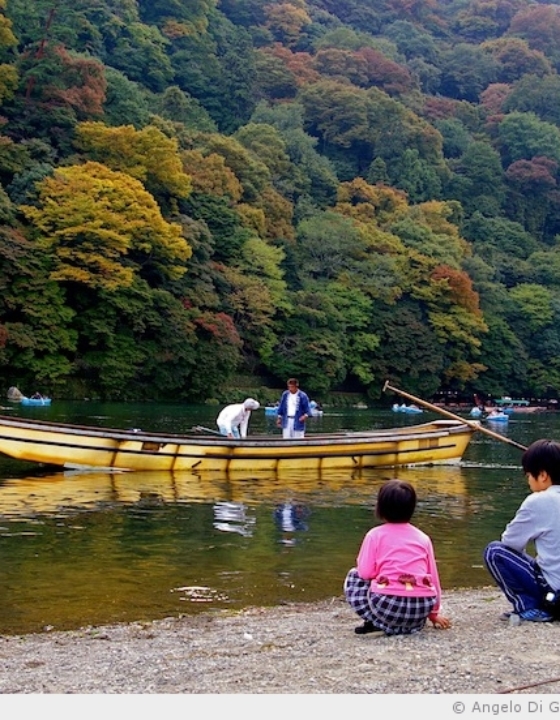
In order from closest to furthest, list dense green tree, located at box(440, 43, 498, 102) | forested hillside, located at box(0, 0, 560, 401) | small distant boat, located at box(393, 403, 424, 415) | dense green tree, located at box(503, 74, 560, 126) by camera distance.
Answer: forested hillside, located at box(0, 0, 560, 401) → small distant boat, located at box(393, 403, 424, 415) → dense green tree, located at box(503, 74, 560, 126) → dense green tree, located at box(440, 43, 498, 102)

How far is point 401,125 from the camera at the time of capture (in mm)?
101000

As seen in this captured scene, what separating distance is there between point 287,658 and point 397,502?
54.5 inches

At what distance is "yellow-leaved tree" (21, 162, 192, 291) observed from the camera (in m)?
49.1

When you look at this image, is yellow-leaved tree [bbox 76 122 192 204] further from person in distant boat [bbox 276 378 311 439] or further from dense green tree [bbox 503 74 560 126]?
dense green tree [bbox 503 74 560 126]

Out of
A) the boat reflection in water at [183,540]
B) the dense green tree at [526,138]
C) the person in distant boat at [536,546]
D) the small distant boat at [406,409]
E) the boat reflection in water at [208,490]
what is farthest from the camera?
the dense green tree at [526,138]

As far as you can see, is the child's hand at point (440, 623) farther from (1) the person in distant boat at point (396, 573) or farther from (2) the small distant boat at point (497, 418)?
(2) the small distant boat at point (497, 418)

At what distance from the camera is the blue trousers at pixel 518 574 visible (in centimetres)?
742

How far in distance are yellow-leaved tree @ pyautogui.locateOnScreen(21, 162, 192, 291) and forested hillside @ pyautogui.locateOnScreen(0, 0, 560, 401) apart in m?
0.12

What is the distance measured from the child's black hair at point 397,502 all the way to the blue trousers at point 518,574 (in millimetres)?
778

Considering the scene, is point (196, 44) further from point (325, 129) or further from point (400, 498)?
point (400, 498)

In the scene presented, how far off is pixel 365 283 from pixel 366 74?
53.3m

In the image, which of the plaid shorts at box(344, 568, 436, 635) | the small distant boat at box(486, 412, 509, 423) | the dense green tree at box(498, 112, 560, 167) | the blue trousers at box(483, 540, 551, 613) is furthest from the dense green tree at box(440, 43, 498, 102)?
the plaid shorts at box(344, 568, 436, 635)

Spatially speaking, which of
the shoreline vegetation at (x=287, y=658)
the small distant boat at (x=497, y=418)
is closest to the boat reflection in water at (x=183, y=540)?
the shoreline vegetation at (x=287, y=658)

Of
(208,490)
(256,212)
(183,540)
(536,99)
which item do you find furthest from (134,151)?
(536,99)
